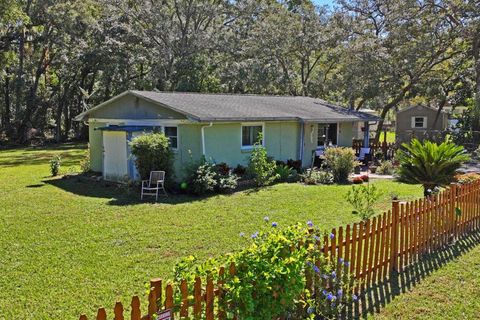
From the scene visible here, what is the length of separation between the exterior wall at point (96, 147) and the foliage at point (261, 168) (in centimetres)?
678

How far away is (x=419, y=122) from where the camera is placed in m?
38.5

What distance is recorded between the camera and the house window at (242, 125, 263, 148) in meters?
17.0

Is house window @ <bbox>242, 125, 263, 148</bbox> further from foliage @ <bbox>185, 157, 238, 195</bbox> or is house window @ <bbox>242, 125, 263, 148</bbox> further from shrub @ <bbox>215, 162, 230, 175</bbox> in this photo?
foliage @ <bbox>185, 157, 238, 195</bbox>

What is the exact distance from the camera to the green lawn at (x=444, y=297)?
533 cm

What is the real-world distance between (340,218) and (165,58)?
23240mm

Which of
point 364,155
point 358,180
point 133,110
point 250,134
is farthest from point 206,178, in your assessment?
point 364,155

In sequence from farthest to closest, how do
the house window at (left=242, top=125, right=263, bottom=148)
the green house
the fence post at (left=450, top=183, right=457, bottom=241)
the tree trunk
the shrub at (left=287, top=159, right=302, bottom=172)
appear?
1. the tree trunk
2. the shrub at (left=287, top=159, right=302, bottom=172)
3. the house window at (left=242, top=125, right=263, bottom=148)
4. the green house
5. the fence post at (left=450, top=183, right=457, bottom=241)

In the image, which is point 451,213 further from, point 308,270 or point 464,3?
point 464,3

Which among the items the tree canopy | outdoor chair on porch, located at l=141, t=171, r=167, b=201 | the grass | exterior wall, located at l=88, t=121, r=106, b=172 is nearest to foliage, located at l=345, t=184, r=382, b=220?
the grass

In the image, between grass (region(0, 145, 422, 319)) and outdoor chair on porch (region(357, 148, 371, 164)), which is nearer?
grass (region(0, 145, 422, 319))

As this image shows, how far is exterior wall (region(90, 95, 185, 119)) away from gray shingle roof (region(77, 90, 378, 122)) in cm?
35

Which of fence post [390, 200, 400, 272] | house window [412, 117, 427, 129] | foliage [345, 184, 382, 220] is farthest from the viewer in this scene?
house window [412, 117, 427, 129]

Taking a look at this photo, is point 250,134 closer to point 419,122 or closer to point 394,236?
point 394,236

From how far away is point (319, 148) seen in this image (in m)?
20.2
